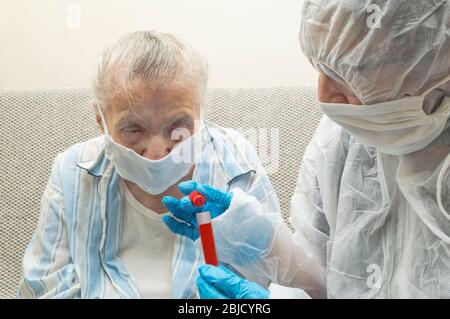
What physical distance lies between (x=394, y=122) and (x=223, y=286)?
1.08 ft

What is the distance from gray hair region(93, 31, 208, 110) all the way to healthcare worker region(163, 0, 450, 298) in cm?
19

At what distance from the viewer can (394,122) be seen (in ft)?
3.13

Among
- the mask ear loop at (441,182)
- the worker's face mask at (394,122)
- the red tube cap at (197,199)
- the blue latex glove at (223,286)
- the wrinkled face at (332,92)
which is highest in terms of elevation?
the wrinkled face at (332,92)

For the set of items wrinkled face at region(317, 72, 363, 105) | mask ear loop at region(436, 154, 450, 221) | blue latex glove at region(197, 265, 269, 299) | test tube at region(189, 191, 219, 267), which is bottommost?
blue latex glove at region(197, 265, 269, 299)

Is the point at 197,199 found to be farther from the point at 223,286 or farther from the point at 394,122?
the point at 394,122

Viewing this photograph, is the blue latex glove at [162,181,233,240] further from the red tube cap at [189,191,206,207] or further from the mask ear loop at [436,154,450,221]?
the mask ear loop at [436,154,450,221]

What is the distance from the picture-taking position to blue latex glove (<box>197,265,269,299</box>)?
97 cm

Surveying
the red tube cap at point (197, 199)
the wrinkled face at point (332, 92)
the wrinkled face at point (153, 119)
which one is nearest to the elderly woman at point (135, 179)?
the wrinkled face at point (153, 119)

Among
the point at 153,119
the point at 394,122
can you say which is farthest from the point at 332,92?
the point at 153,119

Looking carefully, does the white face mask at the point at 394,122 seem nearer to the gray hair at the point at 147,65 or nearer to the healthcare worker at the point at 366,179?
the healthcare worker at the point at 366,179

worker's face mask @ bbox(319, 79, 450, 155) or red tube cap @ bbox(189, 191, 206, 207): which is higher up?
worker's face mask @ bbox(319, 79, 450, 155)

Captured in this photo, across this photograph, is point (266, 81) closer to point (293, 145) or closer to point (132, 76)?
point (293, 145)

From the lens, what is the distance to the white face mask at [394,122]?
0.93 meters

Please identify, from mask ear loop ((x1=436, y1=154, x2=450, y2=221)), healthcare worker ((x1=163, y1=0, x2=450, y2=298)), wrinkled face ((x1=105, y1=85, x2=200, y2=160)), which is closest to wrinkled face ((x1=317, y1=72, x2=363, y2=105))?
healthcare worker ((x1=163, y1=0, x2=450, y2=298))
